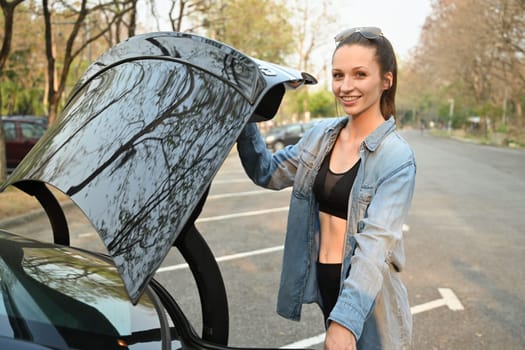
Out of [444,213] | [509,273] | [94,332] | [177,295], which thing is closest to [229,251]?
[177,295]

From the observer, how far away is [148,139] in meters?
1.38

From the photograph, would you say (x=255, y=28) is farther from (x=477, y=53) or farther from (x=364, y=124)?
(x=364, y=124)

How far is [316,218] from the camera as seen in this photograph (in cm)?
211

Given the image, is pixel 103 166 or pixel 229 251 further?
pixel 229 251

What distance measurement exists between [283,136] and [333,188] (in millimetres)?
25041

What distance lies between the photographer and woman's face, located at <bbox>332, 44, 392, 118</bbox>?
188 cm

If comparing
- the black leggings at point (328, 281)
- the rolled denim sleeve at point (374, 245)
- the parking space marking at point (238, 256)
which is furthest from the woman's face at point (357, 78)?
the parking space marking at point (238, 256)

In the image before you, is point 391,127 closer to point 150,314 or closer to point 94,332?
point 150,314

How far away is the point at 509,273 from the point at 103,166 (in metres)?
5.35

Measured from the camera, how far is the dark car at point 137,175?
4.23ft

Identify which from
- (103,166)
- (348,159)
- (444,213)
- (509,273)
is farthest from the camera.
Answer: (444,213)

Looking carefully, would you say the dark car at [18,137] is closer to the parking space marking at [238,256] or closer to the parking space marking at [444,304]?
the parking space marking at [238,256]

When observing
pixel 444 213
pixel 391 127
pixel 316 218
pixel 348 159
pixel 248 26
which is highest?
pixel 248 26

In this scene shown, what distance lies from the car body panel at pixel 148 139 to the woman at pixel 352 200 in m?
0.44
